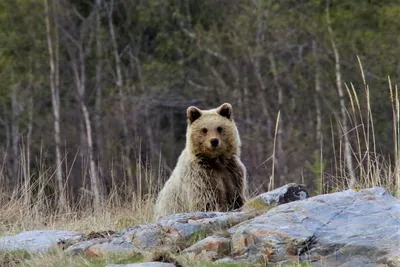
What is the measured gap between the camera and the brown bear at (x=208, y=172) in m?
11.1

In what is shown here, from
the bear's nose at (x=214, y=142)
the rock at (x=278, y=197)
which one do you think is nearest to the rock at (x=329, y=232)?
the rock at (x=278, y=197)

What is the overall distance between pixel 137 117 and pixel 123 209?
28.1 meters

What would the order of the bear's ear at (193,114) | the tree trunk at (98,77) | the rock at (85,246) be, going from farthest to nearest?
Result: the tree trunk at (98,77) → the bear's ear at (193,114) → the rock at (85,246)

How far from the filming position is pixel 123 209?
1173 centimetres

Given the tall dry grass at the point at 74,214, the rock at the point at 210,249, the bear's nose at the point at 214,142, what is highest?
the bear's nose at the point at 214,142

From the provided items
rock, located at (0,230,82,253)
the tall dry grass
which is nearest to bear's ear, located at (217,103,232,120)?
the tall dry grass

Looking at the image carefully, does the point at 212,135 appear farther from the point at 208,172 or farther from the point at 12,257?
the point at 12,257

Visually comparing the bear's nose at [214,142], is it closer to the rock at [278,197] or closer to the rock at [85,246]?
the rock at [278,197]

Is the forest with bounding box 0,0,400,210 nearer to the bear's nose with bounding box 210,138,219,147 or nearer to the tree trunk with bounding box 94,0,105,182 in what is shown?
the tree trunk with bounding box 94,0,105,182

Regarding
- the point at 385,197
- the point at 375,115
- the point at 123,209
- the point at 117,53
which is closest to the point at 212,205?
the point at 123,209

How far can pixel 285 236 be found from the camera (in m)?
8.09

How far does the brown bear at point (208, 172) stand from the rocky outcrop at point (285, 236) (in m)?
1.68

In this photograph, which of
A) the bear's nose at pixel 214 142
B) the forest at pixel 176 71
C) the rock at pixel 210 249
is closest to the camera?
the rock at pixel 210 249

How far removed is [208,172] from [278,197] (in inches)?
68.6
